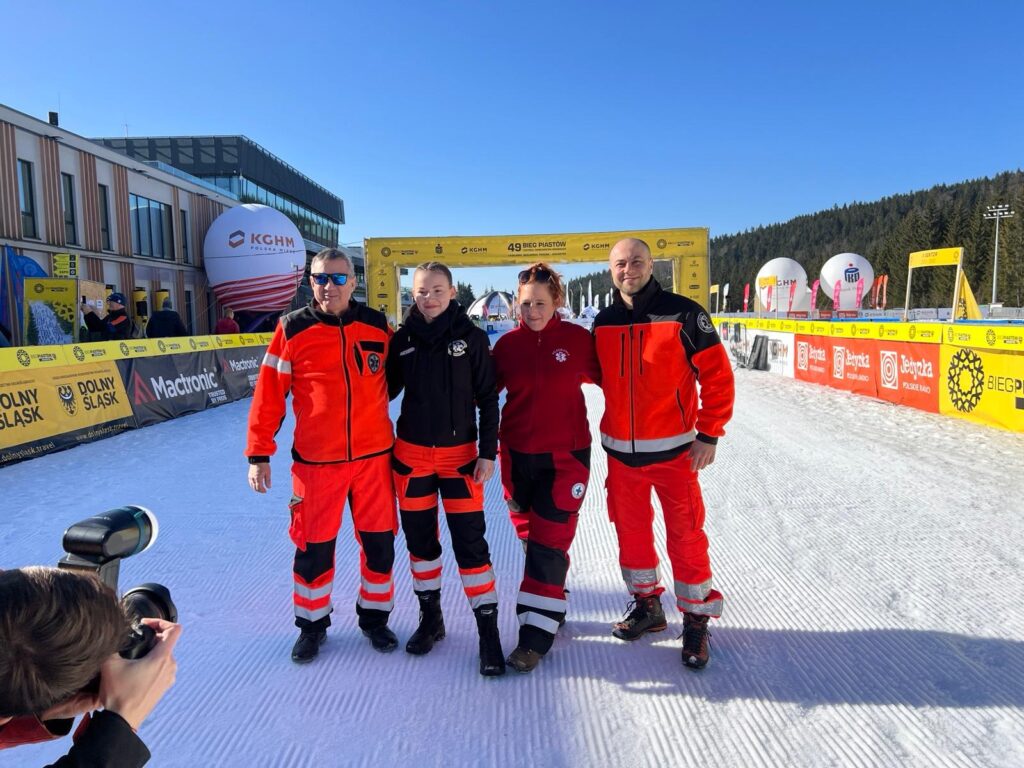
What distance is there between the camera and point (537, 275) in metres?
2.62

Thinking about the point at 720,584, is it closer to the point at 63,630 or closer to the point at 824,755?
the point at 824,755

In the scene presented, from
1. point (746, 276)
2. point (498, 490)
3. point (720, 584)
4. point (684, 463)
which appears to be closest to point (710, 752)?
point (684, 463)

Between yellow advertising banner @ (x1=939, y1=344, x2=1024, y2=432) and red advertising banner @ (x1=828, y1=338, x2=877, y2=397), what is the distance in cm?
168

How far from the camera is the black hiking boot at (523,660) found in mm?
2375

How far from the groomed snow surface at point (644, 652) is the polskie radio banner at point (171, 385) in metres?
3.17

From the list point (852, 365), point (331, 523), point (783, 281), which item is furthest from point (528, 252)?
point (783, 281)

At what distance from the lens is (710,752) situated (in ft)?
6.31

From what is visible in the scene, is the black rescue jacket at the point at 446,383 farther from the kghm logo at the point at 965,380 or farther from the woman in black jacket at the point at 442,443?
the kghm logo at the point at 965,380

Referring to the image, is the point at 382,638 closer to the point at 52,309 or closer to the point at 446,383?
the point at 446,383

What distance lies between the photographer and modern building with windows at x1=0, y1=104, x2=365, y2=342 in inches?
557

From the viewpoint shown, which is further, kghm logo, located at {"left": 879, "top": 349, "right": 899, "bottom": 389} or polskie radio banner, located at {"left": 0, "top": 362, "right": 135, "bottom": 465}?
kghm logo, located at {"left": 879, "top": 349, "right": 899, "bottom": 389}

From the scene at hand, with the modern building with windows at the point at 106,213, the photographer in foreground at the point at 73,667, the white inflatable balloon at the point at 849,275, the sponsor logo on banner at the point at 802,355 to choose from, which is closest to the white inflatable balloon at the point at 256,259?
the modern building with windows at the point at 106,213

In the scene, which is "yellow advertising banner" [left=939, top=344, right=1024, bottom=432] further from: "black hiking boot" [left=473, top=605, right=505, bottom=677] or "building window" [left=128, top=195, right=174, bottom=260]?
"building window" [left=128, top=195, right=174, bottom=260]

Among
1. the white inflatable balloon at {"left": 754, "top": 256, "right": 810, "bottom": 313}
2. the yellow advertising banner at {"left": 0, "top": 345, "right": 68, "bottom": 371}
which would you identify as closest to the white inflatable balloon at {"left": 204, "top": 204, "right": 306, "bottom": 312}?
the yellow advertising banner at {"left": 0, "top": 345, "right": 68, "bottom": 371}
